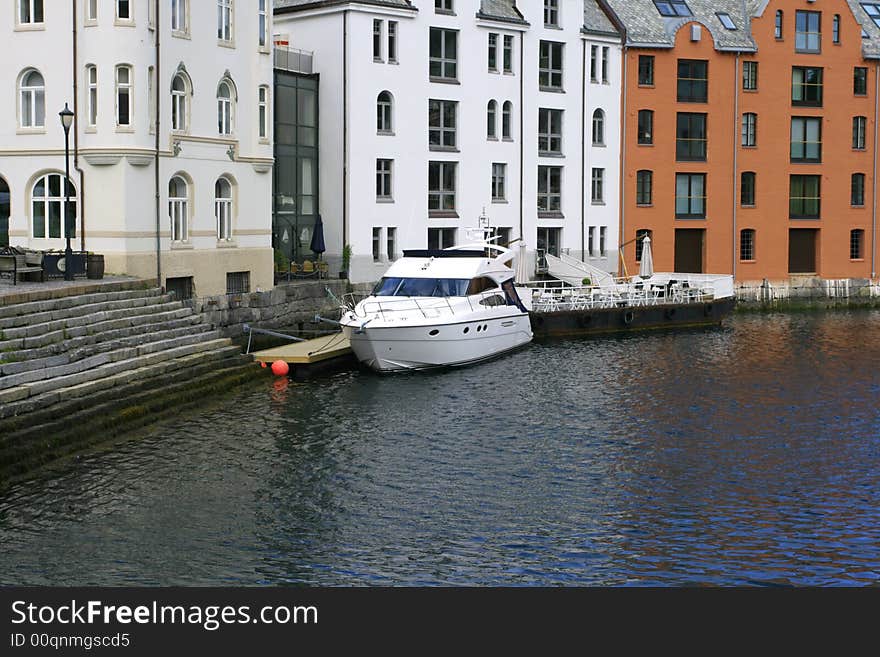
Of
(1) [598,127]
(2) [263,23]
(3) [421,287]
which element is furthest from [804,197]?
(2) [263,23]

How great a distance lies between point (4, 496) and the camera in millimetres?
25250

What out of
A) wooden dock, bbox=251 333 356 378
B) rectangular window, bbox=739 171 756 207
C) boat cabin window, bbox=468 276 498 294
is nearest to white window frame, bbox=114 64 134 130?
wooden dock, bbox=251 333 356 378

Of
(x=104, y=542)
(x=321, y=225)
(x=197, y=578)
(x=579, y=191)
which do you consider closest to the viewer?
(x=197, y=578)

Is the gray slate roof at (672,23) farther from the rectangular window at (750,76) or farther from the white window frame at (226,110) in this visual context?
the white window frame at (226,110)

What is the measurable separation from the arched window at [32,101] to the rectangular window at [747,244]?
128ft

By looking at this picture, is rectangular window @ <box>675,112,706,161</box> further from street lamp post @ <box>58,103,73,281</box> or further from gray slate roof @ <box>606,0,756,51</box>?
street lamp post @ <box>58,103,73,281</box>

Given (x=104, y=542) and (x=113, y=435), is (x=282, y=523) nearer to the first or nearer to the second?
(x=104, y=542)

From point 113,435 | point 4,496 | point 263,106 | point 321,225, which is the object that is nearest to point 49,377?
point 113,435

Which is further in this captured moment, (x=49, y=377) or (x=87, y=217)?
(x=87, y=217)

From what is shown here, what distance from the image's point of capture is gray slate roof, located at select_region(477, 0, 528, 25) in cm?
6003

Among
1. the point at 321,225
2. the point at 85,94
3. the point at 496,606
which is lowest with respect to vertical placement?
the point at 496,606

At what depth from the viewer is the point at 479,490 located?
26891mm

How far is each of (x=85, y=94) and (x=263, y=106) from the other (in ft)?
26.0

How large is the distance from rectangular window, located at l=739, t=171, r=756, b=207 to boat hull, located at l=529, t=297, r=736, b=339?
34.9 ft
